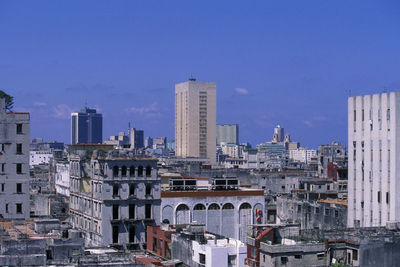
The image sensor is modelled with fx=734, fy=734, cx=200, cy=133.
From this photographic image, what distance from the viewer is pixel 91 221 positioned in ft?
339

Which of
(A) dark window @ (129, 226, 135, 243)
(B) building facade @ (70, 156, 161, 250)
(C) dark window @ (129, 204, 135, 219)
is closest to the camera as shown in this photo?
(B) building facade @ (70, 156, 161, 250)

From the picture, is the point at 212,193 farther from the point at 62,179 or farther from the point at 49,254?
the point at 49,254

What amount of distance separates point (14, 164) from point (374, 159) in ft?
144

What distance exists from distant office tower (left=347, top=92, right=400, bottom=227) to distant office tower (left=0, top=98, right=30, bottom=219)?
4097 centimetres

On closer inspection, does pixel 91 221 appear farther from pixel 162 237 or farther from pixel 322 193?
pixel 322 193

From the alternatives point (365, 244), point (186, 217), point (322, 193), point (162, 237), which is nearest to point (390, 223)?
point (365, 244)

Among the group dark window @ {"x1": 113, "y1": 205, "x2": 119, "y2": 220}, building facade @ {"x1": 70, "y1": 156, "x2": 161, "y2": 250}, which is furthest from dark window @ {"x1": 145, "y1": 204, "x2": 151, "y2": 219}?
dark window @ {"x1": 113, "y1": 205, "x2": 119, "y2": 220}

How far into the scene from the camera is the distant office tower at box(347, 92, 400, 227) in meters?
87.9

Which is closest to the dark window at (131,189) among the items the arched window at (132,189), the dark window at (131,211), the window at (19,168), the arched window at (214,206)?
the arched window at (132,189)

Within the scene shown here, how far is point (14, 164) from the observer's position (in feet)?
283

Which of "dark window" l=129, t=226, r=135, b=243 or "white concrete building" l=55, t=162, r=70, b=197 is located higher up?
"white concrete building" l=55, t=162, r=70, b=197

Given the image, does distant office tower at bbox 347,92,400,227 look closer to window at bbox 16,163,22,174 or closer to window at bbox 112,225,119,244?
window at bbox 112,225,119,244

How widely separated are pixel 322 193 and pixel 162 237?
Answer: 53.4m

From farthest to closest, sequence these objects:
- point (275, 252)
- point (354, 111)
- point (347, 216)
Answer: point (347, 216)
point (354, 111)
point (275, 252)
